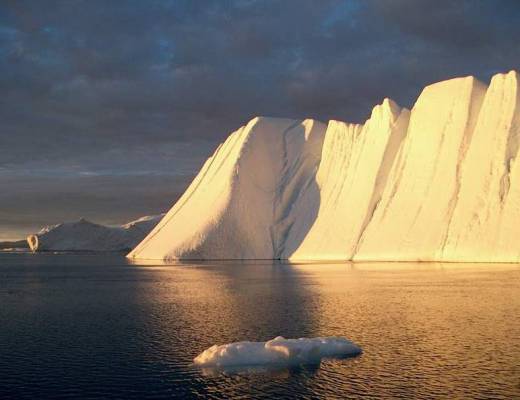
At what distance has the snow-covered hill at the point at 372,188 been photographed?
6550 cm

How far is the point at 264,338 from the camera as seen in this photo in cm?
2128

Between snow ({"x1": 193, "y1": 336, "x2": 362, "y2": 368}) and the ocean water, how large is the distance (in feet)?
1.96

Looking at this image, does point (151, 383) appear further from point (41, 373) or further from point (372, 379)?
point (372, 379)

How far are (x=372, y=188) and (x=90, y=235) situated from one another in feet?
416

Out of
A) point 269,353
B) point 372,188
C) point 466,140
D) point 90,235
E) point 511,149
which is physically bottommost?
point 269,353

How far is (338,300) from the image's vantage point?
3219 centimetres

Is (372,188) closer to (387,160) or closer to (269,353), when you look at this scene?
(387,160)

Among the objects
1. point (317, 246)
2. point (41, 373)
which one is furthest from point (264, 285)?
point (317, 246)

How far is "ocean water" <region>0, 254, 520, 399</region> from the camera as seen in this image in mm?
14953

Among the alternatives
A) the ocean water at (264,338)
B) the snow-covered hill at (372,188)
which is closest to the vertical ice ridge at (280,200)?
the snow-covered hill at (372,188)

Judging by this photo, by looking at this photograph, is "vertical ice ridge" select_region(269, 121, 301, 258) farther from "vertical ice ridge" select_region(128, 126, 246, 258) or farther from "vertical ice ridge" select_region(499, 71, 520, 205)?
"vertical ice ridge" select_region(499, 71, 520, 205)

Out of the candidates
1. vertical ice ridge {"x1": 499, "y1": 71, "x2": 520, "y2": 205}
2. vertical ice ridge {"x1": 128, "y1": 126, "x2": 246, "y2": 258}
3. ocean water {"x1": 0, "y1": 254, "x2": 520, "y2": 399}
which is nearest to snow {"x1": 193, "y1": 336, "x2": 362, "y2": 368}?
ocean water {"x1": 0, "y1": 254, "x2": 520, "y2": 399}

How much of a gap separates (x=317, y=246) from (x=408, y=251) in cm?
1615

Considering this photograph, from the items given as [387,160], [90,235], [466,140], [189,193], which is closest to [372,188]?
[387,160]
